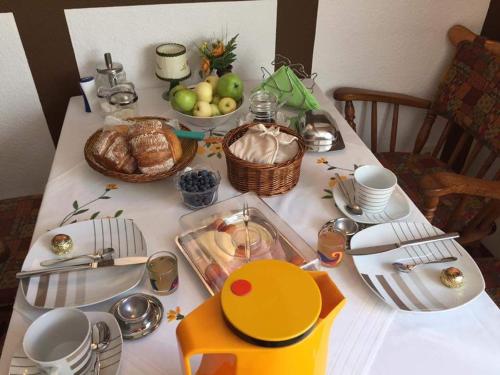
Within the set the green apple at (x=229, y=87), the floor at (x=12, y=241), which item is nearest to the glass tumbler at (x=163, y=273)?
the floor at (x=12, y=241)

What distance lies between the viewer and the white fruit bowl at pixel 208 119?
4.02 feet

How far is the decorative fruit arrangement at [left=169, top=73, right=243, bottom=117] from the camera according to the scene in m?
1.22

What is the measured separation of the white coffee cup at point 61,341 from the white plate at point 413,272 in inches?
19.1

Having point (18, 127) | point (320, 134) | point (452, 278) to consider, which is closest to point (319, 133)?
point (320, 134)

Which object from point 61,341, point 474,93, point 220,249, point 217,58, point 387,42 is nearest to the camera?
point 61,341

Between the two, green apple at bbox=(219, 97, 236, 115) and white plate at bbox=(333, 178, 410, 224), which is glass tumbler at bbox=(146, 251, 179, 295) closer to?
white plate at bbox=(333, 178, 410, 224)

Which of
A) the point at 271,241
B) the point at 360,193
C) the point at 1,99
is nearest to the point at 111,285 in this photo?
the point at 271,241

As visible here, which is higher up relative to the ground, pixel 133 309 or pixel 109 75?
pixel 109 75

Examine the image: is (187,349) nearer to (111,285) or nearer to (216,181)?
(111,285)

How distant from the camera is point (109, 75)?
4.42ft

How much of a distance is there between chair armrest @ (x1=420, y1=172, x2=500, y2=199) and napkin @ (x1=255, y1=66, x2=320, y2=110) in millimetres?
408

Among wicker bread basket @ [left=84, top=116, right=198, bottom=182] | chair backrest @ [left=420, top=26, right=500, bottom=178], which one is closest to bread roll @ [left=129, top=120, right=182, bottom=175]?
wicker bread basket @ [left=84, top=116, right=198, bottom=182]

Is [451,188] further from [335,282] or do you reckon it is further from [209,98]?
[209,98]

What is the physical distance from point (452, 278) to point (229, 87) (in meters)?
0.79
